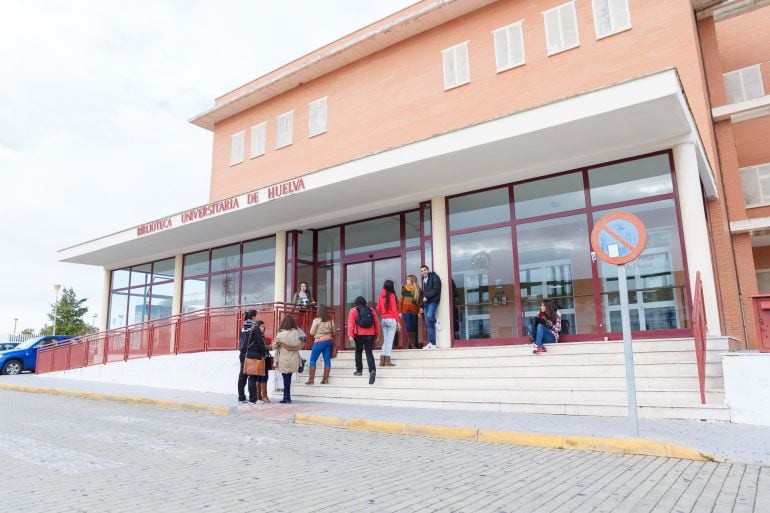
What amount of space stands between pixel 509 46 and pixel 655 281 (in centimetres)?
717

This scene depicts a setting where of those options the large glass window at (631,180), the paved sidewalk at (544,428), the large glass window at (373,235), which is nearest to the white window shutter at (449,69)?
the large glass window at (373,235)

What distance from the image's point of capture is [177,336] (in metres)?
13.8

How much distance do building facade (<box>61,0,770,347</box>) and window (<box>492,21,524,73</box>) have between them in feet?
0.14

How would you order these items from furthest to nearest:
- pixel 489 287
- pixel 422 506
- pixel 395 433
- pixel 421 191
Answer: pixel 421 191 → pixel 489 287 → pixel 395 433 → pixel 422 506

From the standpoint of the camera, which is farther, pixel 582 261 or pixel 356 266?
pixel 356 266

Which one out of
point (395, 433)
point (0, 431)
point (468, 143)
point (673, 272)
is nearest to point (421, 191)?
point (468, 143)

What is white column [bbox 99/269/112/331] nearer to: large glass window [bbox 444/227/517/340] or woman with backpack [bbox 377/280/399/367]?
woman with backpack [bbox 377/280/399/367]

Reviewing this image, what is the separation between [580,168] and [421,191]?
12.0 ft

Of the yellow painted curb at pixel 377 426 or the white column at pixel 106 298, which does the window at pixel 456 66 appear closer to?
the yellow painted curb at pixel 377 426

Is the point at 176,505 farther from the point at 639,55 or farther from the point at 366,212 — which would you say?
the point at 639,55

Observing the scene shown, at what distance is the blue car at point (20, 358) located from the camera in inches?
826

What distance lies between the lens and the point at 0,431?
735cm

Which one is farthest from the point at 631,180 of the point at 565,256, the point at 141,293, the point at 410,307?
the point at 141,293

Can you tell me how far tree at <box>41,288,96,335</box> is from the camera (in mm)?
56562
